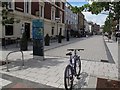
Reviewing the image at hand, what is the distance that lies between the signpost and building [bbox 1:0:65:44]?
369cm

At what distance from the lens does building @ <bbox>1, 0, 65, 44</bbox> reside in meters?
23.2

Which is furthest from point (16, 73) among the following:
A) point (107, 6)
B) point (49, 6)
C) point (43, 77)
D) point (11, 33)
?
point (49, 6)

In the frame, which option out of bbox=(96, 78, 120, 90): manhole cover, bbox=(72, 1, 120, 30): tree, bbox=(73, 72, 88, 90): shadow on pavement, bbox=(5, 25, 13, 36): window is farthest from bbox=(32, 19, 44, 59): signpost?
bbox=(5, 25, 13, 36): window

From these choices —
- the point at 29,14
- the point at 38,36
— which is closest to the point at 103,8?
the point at 38,36

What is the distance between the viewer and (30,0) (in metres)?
28.7

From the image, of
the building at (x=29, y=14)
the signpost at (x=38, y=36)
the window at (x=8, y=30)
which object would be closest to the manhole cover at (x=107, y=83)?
the signpost at (x=38, y=36)

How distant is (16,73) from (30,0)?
22.3 meters

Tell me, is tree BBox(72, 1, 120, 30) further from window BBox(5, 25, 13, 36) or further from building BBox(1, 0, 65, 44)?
window BBox(5, 25, 13, 36)

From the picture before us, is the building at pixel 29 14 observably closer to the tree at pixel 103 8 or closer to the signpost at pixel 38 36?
the signpost at pixel 38 36

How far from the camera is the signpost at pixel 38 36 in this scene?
1115cm

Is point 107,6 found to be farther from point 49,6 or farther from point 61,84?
point 49,6

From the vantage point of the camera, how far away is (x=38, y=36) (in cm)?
1121

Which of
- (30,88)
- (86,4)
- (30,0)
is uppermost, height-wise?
(30,0)

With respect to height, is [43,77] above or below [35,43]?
below
